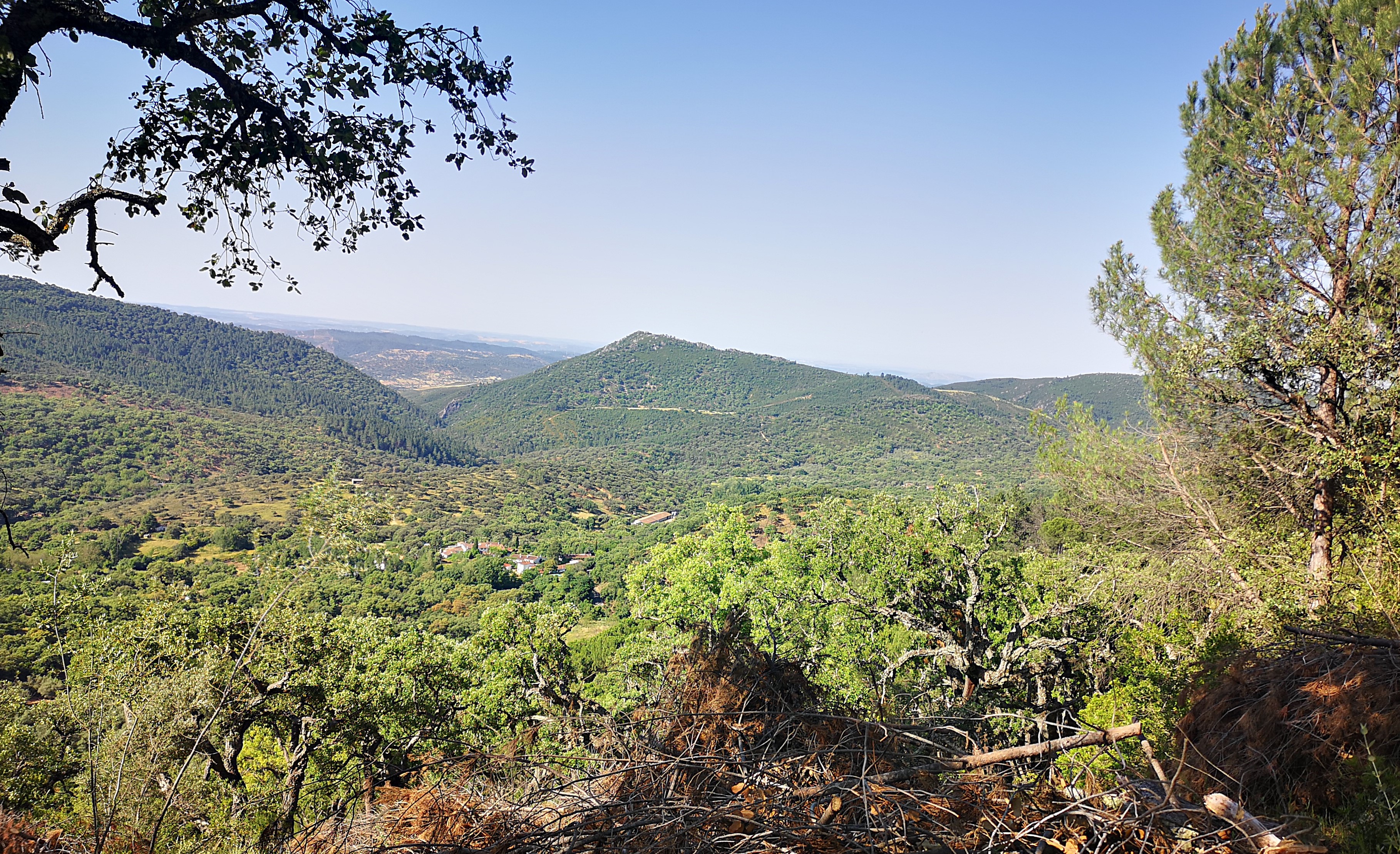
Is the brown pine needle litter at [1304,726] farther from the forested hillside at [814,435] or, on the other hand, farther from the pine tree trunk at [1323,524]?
Answer: the forested hillside at [814,435]

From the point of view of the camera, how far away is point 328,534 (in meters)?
4.67

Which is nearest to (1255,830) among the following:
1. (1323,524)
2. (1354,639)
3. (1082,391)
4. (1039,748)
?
(1039,748)

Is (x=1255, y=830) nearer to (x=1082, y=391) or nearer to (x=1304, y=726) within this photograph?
(x=1304, y=726)

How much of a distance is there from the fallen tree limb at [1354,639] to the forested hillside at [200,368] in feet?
456

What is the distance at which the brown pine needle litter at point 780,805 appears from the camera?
7.25 feet

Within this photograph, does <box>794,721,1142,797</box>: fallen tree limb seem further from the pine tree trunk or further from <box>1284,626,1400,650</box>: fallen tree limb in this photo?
the pine tree trunk

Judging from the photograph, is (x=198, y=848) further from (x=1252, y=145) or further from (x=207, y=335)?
(x=207, y=335)

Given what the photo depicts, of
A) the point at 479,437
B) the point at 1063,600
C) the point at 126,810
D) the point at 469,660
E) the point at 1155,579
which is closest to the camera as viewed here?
the point at 126,810

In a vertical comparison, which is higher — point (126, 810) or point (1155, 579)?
point (1155, 579)

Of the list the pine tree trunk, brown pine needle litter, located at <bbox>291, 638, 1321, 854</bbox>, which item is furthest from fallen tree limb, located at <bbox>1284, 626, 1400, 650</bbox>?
the pine tree trunk

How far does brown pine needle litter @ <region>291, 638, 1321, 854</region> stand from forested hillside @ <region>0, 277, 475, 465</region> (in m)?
136

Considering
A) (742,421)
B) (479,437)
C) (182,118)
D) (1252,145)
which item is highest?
(1252,145)

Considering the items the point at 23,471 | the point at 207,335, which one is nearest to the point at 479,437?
the point at 207,335

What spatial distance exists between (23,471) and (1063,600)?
107 metres
